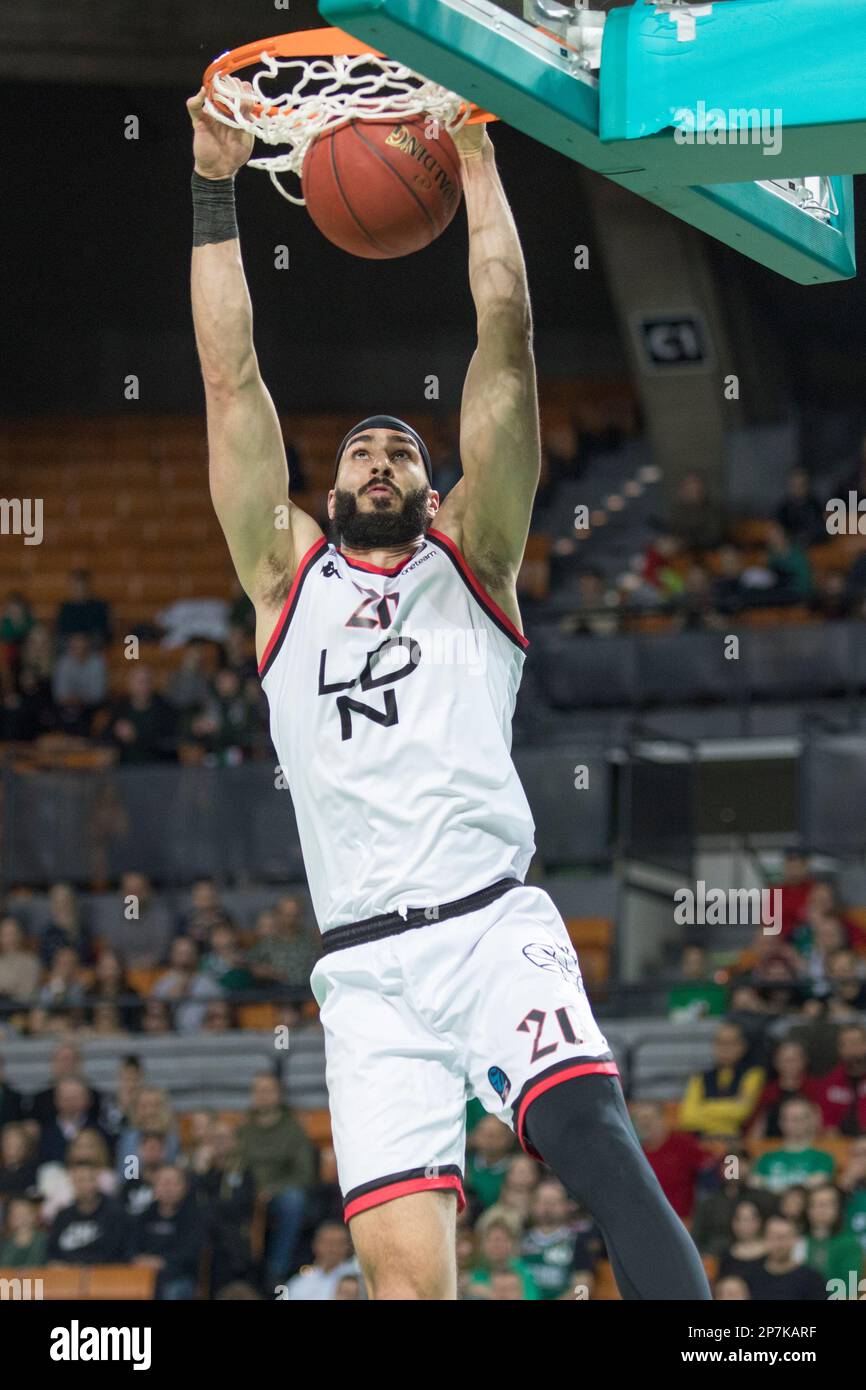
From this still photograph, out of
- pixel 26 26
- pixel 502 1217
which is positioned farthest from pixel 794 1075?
pixel 26 26

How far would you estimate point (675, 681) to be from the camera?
13320 millimetres

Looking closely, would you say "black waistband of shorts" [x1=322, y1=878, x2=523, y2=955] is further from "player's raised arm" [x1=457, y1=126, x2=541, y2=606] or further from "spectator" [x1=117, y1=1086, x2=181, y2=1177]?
"spectator" [x1=117, y1=1086, x2=181, y2=1177]

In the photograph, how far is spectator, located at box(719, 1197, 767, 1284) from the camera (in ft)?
27.8

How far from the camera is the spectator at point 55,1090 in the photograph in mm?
10445

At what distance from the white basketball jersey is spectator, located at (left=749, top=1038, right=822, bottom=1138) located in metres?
5.35

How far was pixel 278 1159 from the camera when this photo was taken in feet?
32.3

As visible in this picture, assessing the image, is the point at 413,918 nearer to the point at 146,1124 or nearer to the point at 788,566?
the point at 146,1124

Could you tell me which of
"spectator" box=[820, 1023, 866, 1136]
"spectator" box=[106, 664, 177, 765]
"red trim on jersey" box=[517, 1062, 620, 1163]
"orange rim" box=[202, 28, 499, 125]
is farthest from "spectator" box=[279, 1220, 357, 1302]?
"orange rim" box=[202, 28, 499, 125]

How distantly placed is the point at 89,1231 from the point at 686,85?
6.83m

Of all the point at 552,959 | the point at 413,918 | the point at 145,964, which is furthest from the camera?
the point at 145,964

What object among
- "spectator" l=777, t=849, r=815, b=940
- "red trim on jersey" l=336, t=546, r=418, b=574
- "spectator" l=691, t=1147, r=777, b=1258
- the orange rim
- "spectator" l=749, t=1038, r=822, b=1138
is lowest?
"spectator" l=691, t=1147, r=777, b=1258

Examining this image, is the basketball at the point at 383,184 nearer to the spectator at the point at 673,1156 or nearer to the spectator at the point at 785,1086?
the spectator at the point at 673,1156

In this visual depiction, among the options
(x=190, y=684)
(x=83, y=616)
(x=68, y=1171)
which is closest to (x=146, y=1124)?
(x=68, y=1171)
